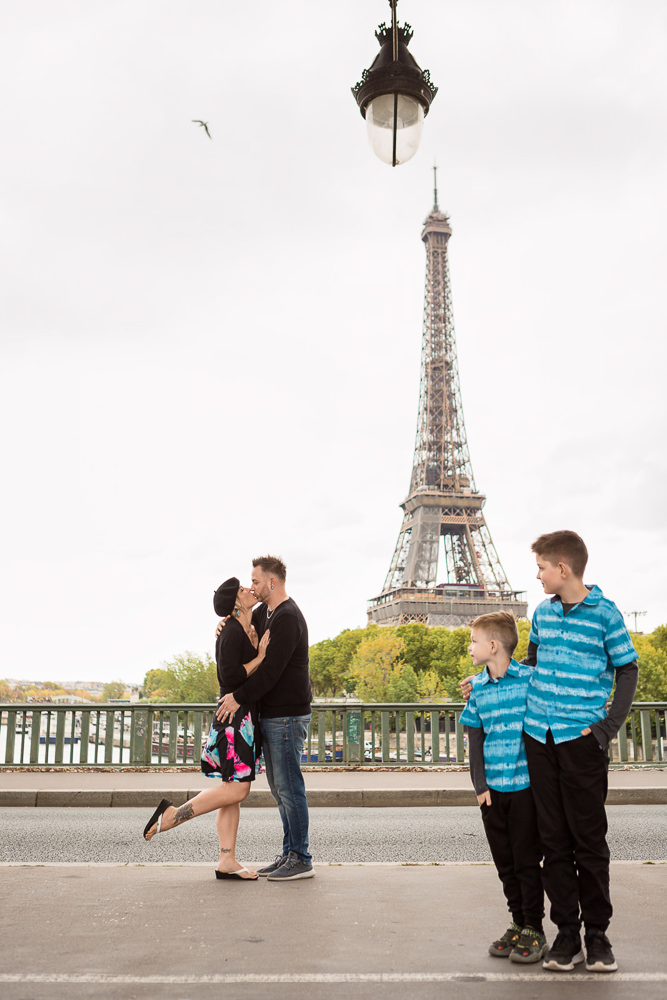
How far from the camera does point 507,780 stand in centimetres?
365

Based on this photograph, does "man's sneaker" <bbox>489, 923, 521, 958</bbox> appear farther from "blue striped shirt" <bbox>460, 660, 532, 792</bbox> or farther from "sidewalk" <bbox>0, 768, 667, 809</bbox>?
"sidewalk" <bbox>0, 768, 667, 809</bbox>

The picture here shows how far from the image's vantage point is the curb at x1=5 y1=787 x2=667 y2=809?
9688 millimetres

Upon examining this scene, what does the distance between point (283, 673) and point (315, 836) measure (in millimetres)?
2889

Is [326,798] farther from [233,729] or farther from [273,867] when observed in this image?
[233,729]

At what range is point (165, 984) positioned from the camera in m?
3.21

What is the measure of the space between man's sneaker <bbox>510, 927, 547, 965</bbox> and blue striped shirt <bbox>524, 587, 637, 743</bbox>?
76cm

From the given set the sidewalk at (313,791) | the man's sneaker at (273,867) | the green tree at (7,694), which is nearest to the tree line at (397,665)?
the green tree at (7,694)

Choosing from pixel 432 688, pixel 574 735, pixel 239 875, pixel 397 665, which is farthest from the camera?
pixel 397 665

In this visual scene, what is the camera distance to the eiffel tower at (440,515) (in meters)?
75.9

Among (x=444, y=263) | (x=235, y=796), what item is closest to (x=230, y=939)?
(x=235, y=796)

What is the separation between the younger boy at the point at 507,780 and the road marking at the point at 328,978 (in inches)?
8.4

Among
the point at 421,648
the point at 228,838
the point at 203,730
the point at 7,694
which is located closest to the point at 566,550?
the point at 228,838

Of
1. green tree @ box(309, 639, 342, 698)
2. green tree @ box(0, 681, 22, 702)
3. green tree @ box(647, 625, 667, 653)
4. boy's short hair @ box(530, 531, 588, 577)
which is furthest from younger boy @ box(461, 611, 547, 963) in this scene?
green tree @ box(0, 681, 22, 702)

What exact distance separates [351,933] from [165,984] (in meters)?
0.96
